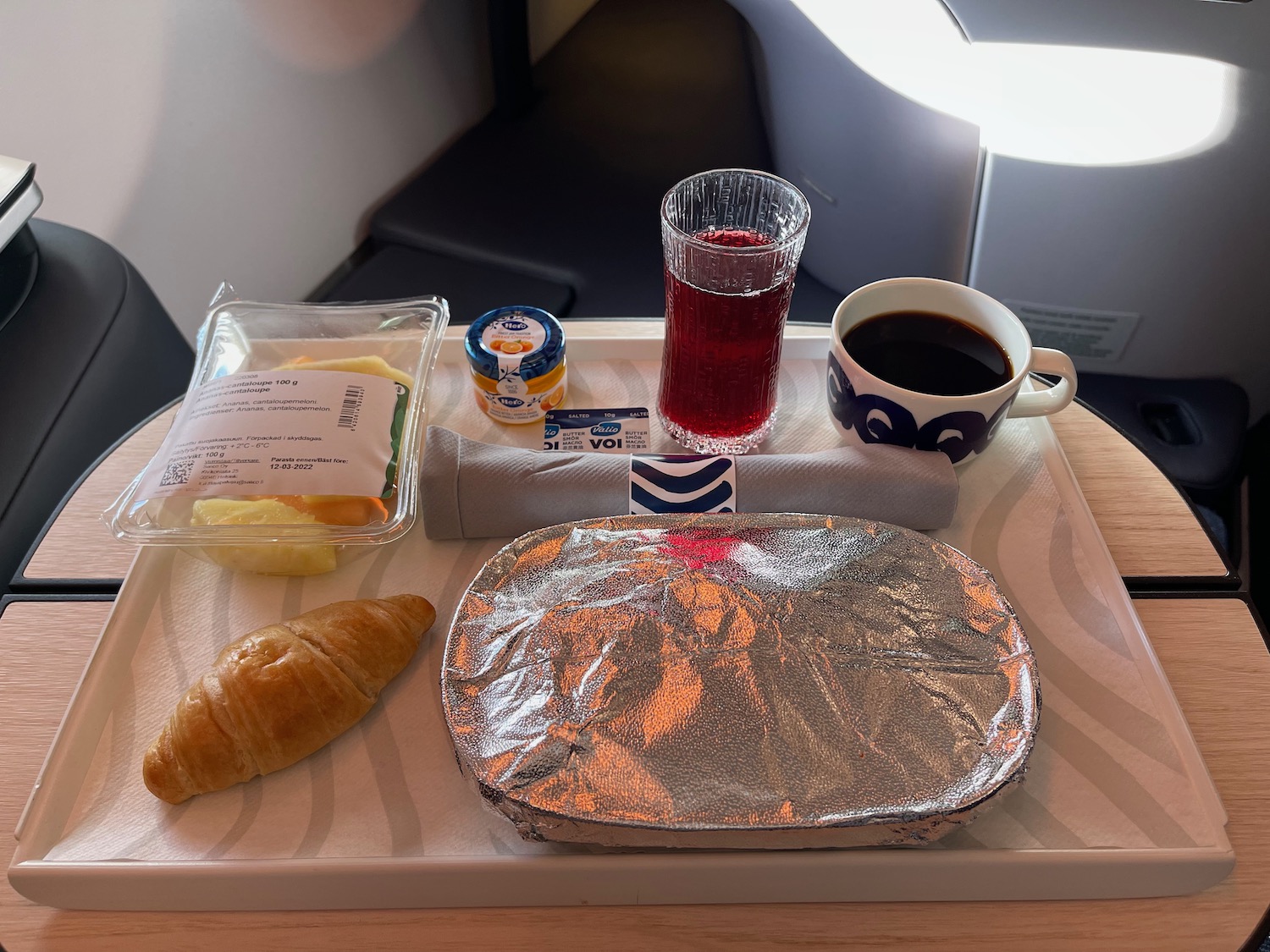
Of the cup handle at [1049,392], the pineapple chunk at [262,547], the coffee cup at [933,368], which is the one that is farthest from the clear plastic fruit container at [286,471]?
the cup handle at [1049,392]

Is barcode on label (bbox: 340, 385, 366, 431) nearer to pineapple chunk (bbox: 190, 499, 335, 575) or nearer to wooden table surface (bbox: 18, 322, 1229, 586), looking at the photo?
pineapple chunk (bbox: 190, 499, 335, 575)

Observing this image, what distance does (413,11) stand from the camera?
1.41m

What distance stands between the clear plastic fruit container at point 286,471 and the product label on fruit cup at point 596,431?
0.11 metres

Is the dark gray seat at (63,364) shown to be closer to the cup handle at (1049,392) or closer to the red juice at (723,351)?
the red juice at (723,351)

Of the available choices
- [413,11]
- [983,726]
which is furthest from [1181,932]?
[413,11]

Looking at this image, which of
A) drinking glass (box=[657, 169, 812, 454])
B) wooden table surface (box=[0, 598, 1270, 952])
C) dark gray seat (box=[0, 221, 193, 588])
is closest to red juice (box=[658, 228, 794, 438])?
drinking glass (box=[657, 169, 812, 454])

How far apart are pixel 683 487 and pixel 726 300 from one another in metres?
0.13

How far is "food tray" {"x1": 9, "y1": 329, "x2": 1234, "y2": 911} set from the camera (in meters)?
0.47

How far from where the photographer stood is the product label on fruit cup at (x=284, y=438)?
0.60 m

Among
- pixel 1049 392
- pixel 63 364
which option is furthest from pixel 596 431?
pixel 63 364

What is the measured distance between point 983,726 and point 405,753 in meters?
0.33

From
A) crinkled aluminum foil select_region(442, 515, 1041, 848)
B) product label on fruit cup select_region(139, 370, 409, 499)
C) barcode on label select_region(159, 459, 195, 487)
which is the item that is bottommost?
crinkled aluminum foil select_region(442, 515, 1041, 848)

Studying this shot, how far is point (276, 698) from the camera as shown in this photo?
0.51 m

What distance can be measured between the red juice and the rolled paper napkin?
7 centimetres
